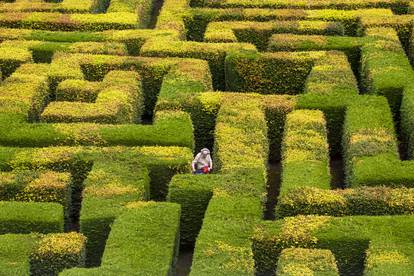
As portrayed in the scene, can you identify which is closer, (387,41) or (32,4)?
(387,41)

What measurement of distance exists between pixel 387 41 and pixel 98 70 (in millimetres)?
8698

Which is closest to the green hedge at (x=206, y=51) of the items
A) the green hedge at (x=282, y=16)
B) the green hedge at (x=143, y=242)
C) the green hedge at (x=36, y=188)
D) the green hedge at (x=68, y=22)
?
the green hedge at (x=68, y=22)

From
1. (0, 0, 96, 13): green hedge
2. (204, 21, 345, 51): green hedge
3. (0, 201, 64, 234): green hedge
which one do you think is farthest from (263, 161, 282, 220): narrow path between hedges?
(0, 0, 96, 13): green hedge

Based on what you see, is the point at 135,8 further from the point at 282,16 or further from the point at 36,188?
the point at 36,188

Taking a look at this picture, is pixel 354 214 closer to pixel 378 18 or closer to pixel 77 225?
pixel 77 225

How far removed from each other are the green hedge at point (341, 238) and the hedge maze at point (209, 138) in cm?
3

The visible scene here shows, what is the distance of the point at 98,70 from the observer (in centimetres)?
2341

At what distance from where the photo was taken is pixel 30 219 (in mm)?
15953

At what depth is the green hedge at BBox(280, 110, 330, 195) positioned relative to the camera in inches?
681

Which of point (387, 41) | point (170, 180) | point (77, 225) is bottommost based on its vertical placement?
point (77, 225)

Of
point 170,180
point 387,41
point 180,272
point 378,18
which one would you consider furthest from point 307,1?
point 180,272

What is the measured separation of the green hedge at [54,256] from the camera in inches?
587

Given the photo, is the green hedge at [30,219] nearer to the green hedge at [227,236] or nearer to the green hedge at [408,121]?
the green hedge at [227,236]

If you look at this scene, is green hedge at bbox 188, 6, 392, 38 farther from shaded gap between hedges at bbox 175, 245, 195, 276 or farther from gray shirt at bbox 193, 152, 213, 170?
shaded gap between hedges at bbox 175, 245, 195, 276
